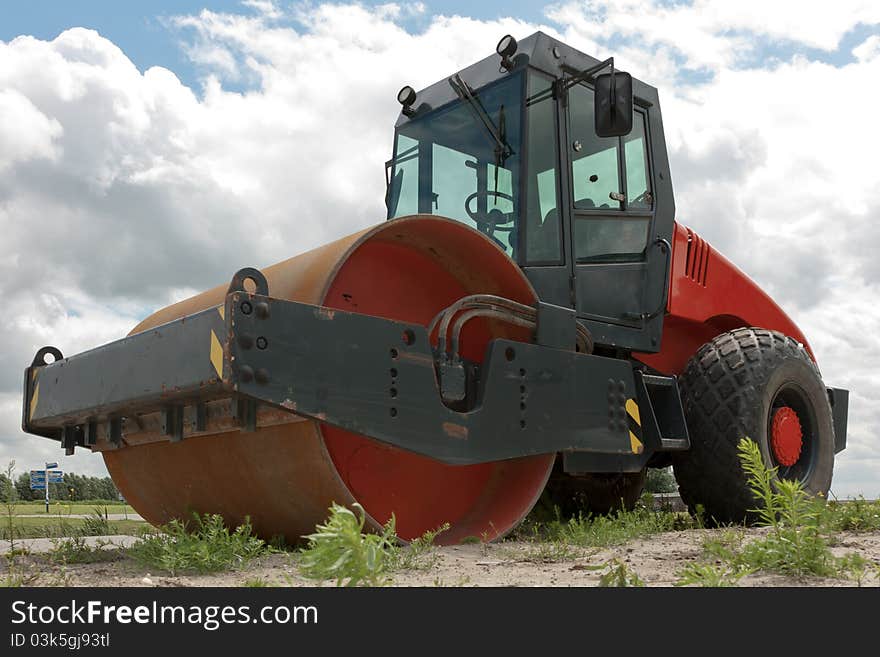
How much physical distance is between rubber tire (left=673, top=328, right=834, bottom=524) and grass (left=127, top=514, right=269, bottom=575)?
2.98 meters

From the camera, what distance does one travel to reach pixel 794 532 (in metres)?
2.99

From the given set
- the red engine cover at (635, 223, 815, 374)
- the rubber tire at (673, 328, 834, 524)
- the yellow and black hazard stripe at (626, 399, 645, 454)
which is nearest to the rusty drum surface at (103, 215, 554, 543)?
the yellow and black hazard stripe at (626, 399, 645, 454)

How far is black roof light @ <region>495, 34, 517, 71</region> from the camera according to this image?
5.18 meters

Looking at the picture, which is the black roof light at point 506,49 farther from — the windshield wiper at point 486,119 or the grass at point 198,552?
the grass at point 198,552

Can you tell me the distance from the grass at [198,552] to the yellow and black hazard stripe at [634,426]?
2.11 m

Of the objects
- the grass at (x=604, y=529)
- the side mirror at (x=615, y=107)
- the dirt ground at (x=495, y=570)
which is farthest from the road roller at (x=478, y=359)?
the dirt ground at (x=495, y=570)

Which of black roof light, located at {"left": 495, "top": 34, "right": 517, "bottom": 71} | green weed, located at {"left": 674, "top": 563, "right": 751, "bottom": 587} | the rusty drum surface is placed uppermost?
black roof light, located at {"left": 495, "top": 34, "right": 517, "bottom": 71}

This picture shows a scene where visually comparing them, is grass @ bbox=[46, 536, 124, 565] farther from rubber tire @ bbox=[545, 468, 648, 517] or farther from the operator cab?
rubber tire @ bbox=[545, 468, 648, 517]

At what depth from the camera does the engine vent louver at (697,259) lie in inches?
241

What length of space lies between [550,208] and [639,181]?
98 cm

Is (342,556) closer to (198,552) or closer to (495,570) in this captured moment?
(495,570)

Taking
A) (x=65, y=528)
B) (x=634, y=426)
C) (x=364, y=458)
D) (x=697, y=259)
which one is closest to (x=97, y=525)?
(x=65, y=528)
